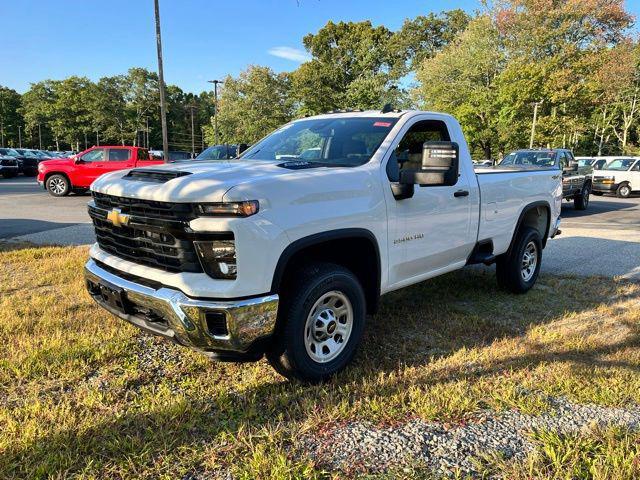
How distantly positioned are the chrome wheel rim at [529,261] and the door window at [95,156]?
15.5 metres

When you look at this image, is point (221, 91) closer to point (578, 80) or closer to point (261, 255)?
point (578, 80)

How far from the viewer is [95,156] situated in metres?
16.9

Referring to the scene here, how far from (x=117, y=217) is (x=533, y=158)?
1428 cm

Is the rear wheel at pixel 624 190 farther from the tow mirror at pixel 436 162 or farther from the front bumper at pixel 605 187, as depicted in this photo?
the tow mirror at pixel 436 162

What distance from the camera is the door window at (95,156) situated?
16828 mm

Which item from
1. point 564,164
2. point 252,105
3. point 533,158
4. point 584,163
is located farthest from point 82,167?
point 252,105

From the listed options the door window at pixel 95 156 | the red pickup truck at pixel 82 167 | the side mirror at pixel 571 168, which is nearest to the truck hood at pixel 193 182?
the side mirror at pixel 571 168

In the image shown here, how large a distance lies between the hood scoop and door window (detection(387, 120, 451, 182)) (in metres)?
1.58

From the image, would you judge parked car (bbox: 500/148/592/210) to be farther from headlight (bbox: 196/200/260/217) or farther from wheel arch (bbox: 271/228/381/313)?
headlight (bbox: 196/200/260/217)

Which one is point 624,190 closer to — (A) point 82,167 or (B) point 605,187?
(B) point 605,187

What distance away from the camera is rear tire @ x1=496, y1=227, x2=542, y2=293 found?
5.38 m

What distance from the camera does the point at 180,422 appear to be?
2.79 m

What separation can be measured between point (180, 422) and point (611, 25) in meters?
48.6

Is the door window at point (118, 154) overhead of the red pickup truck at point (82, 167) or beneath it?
overhead
